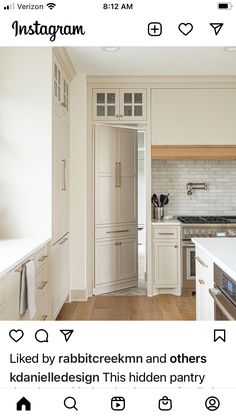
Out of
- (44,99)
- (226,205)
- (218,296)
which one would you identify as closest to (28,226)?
(44,99)

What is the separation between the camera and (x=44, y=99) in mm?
2641

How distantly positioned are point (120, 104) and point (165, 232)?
4.47 ft

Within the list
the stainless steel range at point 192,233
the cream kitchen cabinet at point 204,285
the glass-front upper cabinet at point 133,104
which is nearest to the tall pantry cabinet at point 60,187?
the glass-front upper cabinet at point 133,104

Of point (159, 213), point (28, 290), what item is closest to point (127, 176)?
point (159, 213)

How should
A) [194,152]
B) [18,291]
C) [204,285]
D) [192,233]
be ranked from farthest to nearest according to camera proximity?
1. [194,152]
2. [192,233]
3. [204,285]
4. [18,291]

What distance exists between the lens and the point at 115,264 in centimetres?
398

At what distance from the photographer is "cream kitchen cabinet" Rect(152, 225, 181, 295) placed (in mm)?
3840
